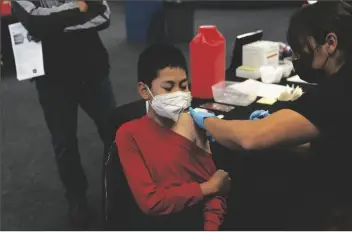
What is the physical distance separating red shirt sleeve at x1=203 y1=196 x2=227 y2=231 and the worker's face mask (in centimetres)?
42

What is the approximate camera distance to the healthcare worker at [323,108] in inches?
41.3

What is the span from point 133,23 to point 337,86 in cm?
506

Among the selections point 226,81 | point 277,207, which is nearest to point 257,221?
point 277,207

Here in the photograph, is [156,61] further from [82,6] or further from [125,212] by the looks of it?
[82,6]

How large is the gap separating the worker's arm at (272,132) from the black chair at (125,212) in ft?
0.84

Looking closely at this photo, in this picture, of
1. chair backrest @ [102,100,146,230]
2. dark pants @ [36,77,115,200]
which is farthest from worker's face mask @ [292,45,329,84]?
dark pants @ [36,77,115,200]

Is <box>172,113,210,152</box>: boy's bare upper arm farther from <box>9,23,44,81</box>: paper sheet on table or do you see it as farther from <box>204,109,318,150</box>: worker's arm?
<box>9,23,44,81</box>: paper sheet on table

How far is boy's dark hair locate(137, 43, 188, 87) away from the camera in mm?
1324

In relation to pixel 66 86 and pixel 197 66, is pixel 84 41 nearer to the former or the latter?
pixel 66 86

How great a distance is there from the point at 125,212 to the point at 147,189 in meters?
0.16

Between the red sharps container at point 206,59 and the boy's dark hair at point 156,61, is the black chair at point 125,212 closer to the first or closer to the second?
the boy's dark hair at point 156,61

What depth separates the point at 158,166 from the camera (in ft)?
4.17

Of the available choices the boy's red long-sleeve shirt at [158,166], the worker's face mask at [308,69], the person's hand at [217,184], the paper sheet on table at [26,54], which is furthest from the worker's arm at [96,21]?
the worker's face mask at [308,69]

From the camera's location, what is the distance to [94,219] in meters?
2.30
